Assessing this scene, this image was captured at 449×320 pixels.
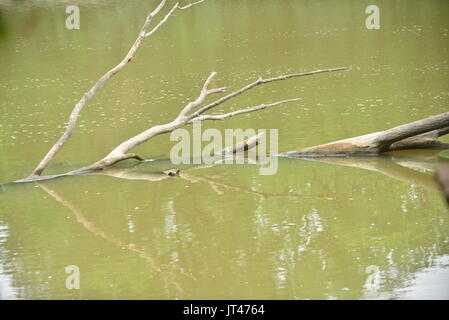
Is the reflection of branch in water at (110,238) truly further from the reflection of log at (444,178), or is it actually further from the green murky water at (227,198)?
the reflection of log at (444,178)

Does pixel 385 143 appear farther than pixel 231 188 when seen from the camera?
Yes

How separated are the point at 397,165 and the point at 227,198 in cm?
207

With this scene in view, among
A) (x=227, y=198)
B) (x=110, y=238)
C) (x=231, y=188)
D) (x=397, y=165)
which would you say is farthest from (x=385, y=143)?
(x=110, y=238)

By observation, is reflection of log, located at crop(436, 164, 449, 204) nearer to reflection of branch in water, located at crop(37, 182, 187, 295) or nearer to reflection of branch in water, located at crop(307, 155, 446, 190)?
reflection of branch in water, located at crop(37, 182, 187, 295)

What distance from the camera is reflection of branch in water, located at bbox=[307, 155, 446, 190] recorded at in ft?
27.7

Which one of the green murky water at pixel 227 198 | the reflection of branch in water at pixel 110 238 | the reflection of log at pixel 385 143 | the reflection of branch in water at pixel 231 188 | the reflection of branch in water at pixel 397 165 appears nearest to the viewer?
the green murky water at pixel 227 198

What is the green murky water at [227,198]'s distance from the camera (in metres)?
5.76

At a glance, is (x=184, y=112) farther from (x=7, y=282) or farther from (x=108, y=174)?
(x=7, y=282)

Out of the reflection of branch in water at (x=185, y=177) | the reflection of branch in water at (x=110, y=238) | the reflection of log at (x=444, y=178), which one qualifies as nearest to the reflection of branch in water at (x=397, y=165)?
the reflection of branch in water at (x=185, y=177)

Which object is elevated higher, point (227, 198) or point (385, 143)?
point (385, 143)

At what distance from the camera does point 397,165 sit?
29.2 ft

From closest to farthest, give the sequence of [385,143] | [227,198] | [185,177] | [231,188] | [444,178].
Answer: [444,178]
[227,198]
[231,188]
[185,177]
[385,143]

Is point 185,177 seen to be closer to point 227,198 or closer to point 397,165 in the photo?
point 227,198

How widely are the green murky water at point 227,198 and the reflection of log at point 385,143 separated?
150mm
